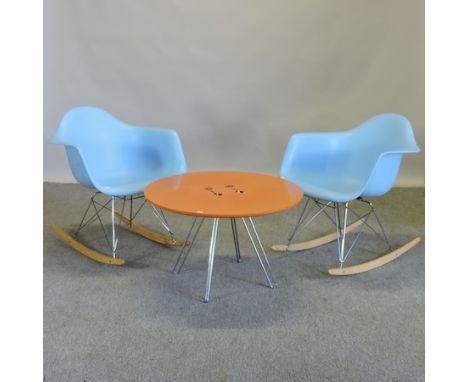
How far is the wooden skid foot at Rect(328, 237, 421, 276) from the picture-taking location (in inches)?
89.7

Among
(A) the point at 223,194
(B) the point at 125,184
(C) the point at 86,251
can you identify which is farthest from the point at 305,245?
(C) the point at 86,251

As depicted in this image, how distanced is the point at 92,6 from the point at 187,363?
3319 mm

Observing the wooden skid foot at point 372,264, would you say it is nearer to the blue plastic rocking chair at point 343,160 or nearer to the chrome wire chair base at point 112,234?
the blue plastic rocking chair at point 343,160

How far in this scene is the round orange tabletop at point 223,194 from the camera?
1.80 m

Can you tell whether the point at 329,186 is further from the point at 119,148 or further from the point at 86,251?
the point at 86,251

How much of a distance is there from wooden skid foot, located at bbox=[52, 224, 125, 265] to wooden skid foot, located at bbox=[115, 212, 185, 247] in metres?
0.37

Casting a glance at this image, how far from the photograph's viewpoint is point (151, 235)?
2.78 metres

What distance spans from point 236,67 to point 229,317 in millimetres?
2621

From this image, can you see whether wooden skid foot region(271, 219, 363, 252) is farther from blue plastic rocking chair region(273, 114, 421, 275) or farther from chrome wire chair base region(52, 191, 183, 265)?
chrome wire chair base region(52, 191, 183, 265)

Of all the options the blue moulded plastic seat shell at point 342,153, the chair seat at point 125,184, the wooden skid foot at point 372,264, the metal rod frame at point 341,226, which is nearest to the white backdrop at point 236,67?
the metal rod frame at point 341,226

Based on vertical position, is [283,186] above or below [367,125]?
below

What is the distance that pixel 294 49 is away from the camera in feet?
12.5
